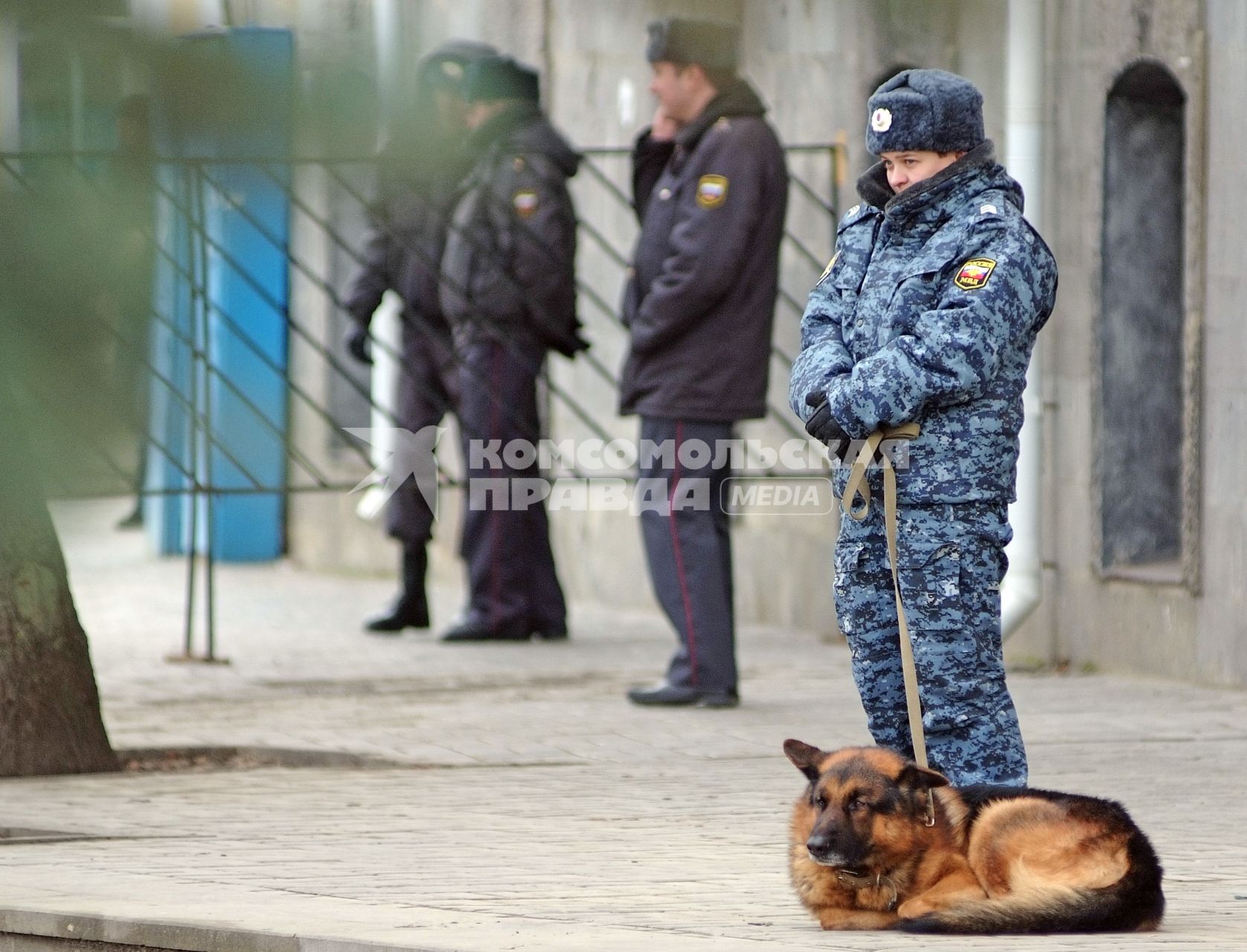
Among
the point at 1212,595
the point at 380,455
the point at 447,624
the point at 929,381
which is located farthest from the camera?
the point at 380,455

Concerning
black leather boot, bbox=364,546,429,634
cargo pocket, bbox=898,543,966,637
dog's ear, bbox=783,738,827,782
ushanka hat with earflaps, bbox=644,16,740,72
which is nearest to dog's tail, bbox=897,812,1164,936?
dog's ear, bbox=783,738,827,782

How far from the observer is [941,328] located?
4281mm

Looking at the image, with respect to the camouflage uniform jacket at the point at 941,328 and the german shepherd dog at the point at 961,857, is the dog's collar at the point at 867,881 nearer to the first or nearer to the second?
the german shepherd dog at the point at 961,857

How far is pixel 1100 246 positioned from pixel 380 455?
545cm

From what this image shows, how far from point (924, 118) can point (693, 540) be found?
338cm

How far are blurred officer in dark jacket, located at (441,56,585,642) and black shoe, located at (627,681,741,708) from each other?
210 cm

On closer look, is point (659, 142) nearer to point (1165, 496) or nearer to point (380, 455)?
point (1165, 496)

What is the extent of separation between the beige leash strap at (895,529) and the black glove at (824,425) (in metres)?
0.05

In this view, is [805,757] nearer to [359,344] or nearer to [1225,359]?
[1225,359]

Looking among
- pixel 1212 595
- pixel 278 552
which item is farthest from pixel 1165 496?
pixel 278 552

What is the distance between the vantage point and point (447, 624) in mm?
10688

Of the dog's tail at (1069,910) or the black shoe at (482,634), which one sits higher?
the dog's tail at (1069,910)

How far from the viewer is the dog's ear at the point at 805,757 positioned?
13.1 ft

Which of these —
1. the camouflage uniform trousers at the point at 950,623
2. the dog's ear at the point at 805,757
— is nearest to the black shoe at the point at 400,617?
the camouflage uniform trousers at the point at 950,623
